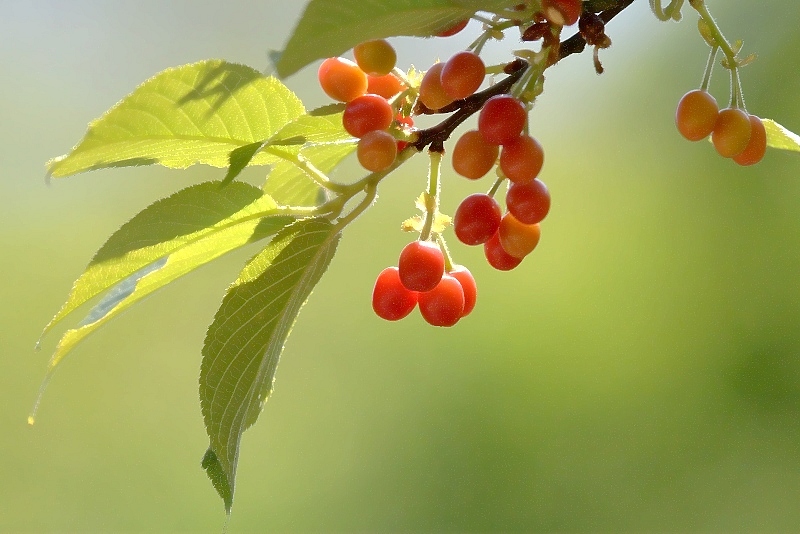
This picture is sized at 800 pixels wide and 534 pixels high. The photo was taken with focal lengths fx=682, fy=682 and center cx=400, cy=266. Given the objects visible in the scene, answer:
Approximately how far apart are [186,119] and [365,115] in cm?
13

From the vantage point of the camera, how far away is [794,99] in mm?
3088

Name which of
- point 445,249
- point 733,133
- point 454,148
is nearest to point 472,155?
point 454,148

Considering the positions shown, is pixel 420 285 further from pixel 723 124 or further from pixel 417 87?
pixel 723 124

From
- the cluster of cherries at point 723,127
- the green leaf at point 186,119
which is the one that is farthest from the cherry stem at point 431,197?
the cluster of cherries at point 723,127

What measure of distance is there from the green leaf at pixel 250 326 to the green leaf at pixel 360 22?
0.57 feet

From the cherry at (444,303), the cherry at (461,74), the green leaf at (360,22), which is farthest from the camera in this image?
the cherry at (444,303)

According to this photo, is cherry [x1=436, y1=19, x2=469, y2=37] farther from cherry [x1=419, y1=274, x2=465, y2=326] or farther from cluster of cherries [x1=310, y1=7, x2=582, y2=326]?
cherry [x1=419, y1=274, x2=465, y2=326]

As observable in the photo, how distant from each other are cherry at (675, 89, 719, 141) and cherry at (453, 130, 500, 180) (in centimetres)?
18

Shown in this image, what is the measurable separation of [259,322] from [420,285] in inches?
5.0

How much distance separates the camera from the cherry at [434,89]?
1.56 feet

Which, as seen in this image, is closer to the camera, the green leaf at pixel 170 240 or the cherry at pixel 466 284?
the green leaf at pixel 170 240

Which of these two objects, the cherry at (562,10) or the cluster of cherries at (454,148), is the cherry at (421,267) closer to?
the cluster of cherries at (454,148)

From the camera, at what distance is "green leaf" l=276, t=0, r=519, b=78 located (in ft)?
1.15

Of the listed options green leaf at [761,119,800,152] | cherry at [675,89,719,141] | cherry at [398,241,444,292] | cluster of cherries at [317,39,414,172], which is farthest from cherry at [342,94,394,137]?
green leaf at [761,119,800,152]
